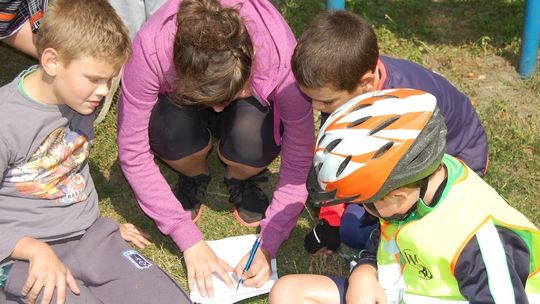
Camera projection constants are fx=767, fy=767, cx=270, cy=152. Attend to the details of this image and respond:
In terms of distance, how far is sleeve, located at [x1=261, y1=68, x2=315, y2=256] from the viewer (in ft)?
12.3

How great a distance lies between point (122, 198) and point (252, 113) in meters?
1.05

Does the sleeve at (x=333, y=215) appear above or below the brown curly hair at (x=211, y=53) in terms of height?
below

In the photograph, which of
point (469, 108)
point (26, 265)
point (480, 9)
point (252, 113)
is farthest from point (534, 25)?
point (26, 265)

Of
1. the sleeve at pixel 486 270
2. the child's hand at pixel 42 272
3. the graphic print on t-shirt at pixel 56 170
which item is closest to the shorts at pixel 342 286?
the sleeve at pixel 486 270

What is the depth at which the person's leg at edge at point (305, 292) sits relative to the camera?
133 inches

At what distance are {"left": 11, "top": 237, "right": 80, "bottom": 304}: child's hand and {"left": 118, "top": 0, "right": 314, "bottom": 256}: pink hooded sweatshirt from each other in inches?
24.4

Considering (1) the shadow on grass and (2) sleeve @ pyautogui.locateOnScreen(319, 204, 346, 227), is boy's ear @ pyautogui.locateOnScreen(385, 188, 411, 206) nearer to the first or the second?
(2) sleeve @ pyautogui.locateOnScreen(319, 204, 346, 227)

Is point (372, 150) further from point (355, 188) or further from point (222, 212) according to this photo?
point (222, 212)

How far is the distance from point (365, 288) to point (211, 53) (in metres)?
1.18

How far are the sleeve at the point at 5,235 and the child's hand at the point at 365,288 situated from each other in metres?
1.49

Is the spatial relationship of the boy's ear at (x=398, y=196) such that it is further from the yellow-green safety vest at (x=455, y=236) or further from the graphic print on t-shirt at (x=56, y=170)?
the graphic print on t-shirt at (x=56, y=170)

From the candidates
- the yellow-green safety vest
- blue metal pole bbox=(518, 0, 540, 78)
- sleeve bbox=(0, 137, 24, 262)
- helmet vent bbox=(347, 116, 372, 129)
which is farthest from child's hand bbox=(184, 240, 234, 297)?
blue metal pole bbox=(518, 0, 540, 78)

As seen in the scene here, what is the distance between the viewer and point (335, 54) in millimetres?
3375

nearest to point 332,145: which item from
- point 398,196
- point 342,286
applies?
point 398,196
